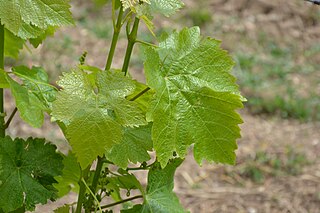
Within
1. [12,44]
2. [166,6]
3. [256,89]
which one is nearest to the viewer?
[166,6]

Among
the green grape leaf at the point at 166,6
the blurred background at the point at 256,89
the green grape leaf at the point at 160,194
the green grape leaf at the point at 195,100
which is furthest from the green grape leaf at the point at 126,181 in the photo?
the blurred background at the point at 256,89

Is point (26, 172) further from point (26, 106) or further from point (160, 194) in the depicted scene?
point (160, 194)

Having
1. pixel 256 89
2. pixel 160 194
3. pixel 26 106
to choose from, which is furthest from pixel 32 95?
pixel 256 89

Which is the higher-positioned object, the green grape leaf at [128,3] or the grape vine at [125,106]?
the green grape leaf at [128,3]

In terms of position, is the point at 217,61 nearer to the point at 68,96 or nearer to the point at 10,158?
the point at 68,96

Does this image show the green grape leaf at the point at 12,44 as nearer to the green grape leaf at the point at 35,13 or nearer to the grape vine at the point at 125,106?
the grape vine at the point at 125,106
